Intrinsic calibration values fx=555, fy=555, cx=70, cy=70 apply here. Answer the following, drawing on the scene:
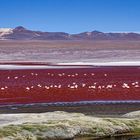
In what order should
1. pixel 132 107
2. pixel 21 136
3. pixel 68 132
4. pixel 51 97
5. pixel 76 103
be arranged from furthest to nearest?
pixel 51 97 → pixel 76 103 → pixel 132 107 → pixel 68 132 → pixel 21 136

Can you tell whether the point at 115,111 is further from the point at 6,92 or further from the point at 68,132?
the point at 6,92

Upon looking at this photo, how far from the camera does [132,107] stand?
1391 inches

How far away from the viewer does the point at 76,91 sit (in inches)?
1886

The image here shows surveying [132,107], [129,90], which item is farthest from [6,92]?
[132,107]

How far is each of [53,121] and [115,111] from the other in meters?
11.1

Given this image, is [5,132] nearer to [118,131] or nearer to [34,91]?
[118,131]

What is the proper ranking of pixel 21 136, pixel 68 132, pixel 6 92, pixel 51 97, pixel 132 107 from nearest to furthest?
pixel 21 136, pixel 68 132, pixel 132 107, pixel 51 97, pixel 6 92

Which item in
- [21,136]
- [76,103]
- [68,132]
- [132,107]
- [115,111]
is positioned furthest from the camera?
[76,103]

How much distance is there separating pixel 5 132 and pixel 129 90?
29076mm

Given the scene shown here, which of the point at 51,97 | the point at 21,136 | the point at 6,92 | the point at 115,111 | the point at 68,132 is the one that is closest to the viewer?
the point at 21,136

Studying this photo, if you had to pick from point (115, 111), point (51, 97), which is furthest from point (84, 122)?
point (51, 97)

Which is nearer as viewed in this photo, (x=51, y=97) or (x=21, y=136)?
(x=21, y=136)

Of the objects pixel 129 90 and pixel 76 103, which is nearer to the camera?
pixel 76 103

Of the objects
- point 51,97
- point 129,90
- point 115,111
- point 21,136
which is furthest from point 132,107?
point 21,136
